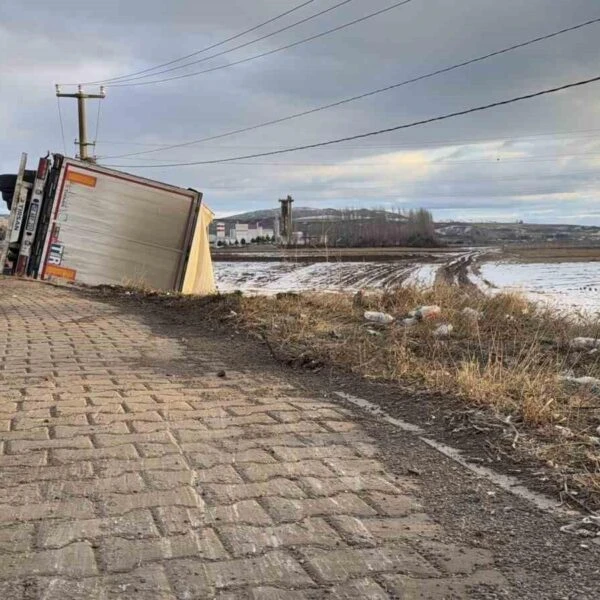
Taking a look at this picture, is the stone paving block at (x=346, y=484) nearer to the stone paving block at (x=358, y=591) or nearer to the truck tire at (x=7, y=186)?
the stone paving block at (x=358, y=591)

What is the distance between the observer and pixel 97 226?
15.5m

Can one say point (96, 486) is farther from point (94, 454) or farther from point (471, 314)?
point (471, 314)

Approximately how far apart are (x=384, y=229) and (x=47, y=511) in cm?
10124

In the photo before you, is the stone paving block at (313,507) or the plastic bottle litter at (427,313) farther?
the plastic bottle litter at (427,313)

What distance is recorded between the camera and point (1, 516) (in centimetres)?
310

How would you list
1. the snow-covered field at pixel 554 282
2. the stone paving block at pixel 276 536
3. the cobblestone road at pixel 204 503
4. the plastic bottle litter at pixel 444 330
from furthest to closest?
the snow-covered field at pixel 554 282 < the plastic bottle litter at pixel 444 330 < the stone paving block at pixel 276 536 < the cobblestone road at pixel 204 503

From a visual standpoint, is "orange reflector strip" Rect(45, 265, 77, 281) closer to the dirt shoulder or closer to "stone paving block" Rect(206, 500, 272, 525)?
the dirt shoulder

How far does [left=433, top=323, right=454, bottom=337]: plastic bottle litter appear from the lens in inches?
323

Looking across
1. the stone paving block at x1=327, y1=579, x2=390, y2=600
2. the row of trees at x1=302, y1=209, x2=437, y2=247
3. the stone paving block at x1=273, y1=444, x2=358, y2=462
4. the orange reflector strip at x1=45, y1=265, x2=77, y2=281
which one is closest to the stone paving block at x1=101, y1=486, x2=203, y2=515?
the stone paving block at x1=273, y1=444, x2=358, y2=462

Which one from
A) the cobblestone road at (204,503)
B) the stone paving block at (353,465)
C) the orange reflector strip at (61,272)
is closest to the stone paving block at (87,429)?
the cobblestone road at (204,503)

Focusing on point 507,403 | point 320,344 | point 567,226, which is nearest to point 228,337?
point 320,344

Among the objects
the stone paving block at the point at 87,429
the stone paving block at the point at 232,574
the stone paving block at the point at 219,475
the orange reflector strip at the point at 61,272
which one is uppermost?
the orange reflector strip at the point at 61,272

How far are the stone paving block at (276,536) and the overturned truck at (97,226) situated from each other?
12723 millimetres

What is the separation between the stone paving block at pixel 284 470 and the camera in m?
3.66
